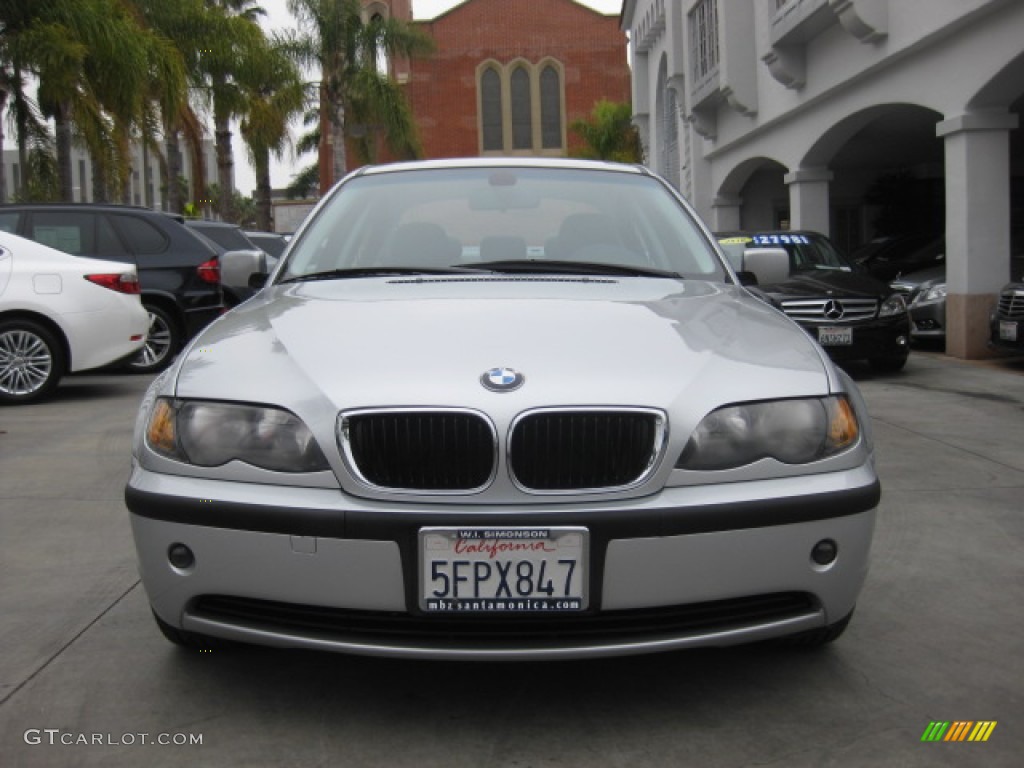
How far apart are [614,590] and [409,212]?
2.03m

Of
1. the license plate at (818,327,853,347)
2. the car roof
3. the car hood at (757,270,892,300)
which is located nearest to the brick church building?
the car hood at (757,270,892,300)

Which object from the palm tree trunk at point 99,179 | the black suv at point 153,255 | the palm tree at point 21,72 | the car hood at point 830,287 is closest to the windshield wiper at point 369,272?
the car hood at point 830,287

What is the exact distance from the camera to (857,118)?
51.9ft

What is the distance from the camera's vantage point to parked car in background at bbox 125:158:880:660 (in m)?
2.51

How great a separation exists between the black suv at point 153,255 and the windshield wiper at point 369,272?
708cm

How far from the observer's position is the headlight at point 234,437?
262cm

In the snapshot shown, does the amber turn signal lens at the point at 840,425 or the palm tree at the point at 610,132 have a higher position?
the palm tree at the point at 610,132

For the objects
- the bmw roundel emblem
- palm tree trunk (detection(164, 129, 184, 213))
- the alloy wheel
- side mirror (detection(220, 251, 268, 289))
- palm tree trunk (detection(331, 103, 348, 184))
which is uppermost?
palm tree trunk (detection(331, 103, 348, 184))

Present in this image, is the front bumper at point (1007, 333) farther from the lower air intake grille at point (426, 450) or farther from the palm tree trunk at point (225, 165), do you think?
the palm tree trunk at point (225, 165)

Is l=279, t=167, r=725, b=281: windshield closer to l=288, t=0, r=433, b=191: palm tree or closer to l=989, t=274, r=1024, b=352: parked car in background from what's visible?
l=989, t=274, r=1024, b=352: parked car in background

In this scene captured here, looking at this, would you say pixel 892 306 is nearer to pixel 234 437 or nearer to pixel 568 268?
pixel 568 268

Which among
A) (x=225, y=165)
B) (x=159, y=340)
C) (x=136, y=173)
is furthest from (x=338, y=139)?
(x=136, y=173)

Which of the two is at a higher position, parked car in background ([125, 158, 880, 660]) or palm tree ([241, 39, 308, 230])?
palm tree ([241, 39, 308, 230])

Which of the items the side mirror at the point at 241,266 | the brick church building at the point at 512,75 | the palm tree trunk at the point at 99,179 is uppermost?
the brick church building at the point at 512,75
